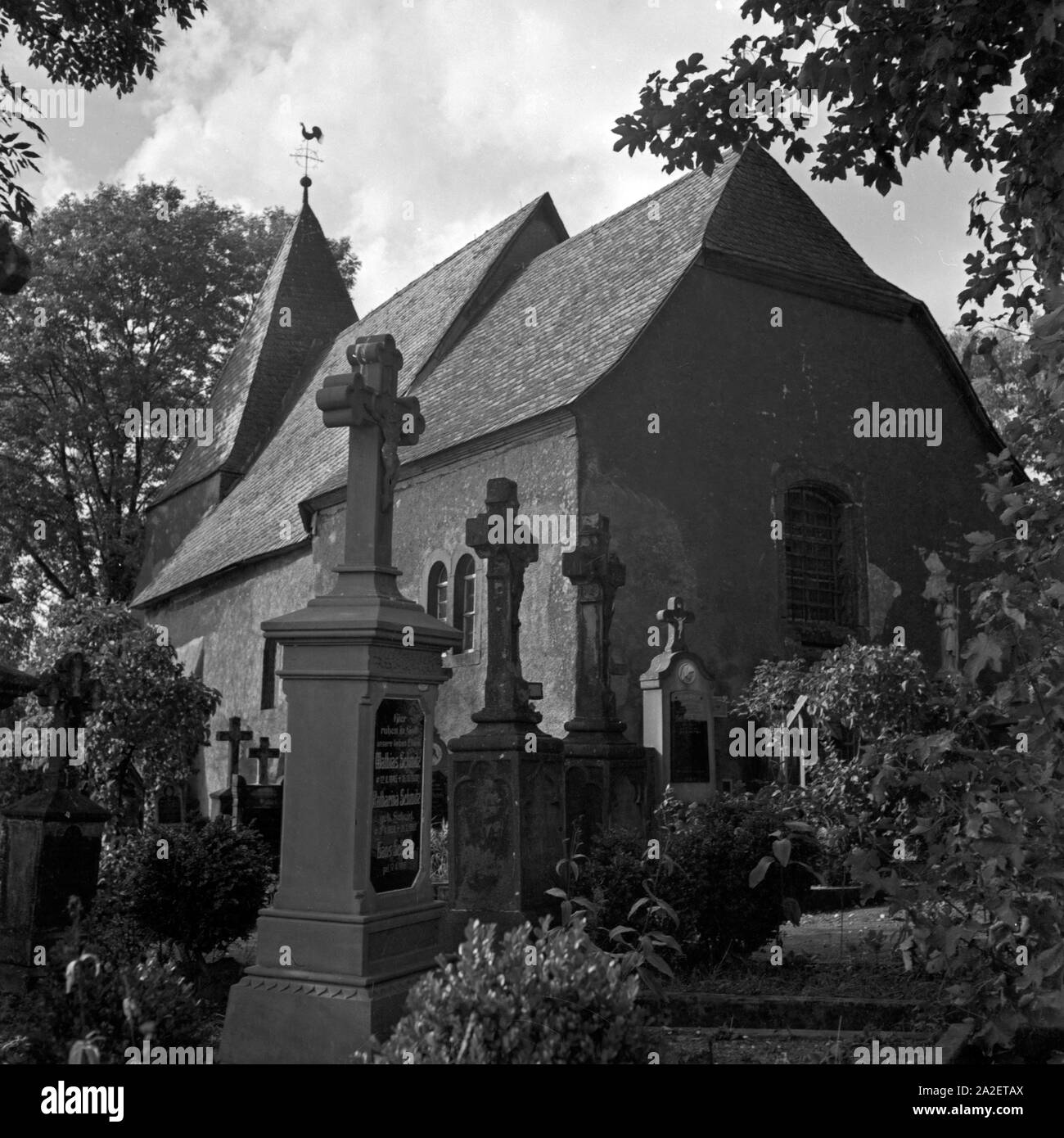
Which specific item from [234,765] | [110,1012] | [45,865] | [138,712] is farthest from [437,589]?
[110,1012]

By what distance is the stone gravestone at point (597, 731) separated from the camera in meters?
9.57

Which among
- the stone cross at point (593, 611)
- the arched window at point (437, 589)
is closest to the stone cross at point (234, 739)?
the arched window at point (437, 589)

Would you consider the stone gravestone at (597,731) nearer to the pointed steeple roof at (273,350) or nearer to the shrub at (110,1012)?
the shrub at (110,1012)

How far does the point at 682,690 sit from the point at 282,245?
21.7 metres

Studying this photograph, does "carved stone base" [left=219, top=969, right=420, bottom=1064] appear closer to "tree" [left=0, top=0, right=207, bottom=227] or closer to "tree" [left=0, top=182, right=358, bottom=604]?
"tree" [left=0, top=0, right=207, bottom=227]

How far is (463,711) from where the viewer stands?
15547 millimetres

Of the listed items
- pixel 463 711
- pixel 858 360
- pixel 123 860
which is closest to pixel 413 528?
pixel 463 711

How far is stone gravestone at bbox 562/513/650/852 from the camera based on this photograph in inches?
377

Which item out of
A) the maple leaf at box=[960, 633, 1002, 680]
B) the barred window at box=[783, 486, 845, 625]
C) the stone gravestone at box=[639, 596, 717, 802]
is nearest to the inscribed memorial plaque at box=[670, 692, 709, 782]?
the stone gravestone at box=[639, 596, 717, 802]

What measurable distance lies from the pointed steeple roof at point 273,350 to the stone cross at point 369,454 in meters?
21.2

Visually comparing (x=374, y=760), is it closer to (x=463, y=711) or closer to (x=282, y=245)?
(x=463, y=711)

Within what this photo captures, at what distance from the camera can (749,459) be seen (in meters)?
15.7

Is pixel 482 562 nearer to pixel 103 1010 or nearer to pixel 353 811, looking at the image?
pixel 353 811

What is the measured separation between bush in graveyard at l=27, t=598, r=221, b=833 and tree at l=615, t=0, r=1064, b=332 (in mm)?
9281
